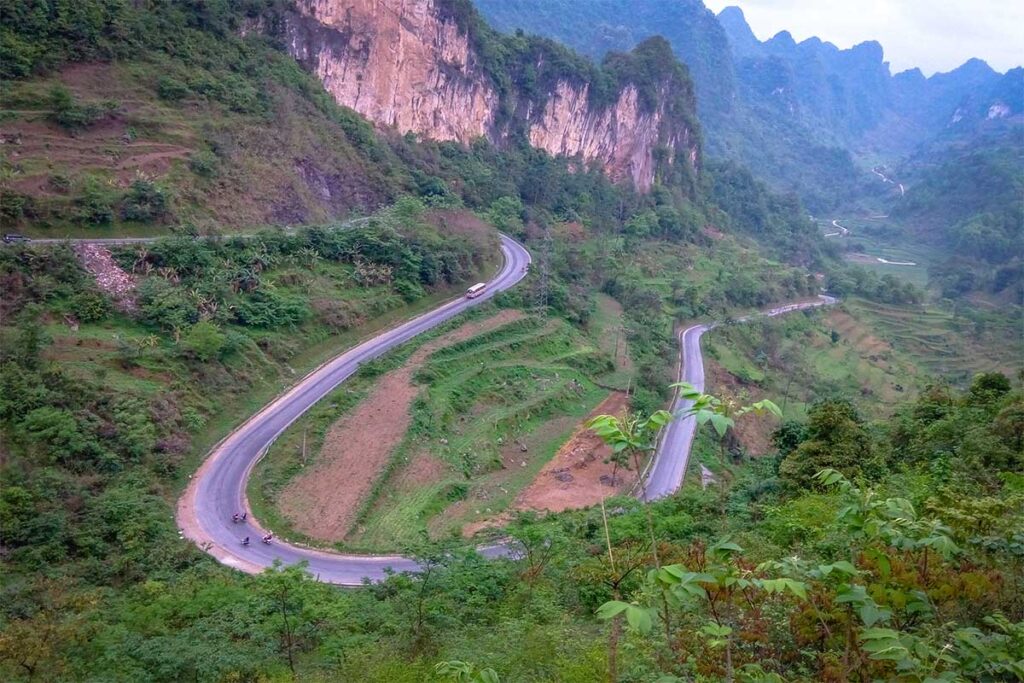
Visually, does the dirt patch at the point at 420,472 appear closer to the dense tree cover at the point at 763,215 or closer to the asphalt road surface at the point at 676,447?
the asphalt road surface at the point at 676,447

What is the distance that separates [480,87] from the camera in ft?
188

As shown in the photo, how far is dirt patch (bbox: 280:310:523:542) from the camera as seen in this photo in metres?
→ 20.4

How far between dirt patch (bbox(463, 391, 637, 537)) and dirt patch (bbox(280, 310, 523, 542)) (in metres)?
3.64

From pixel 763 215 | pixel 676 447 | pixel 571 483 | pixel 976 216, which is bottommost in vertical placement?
pixel 571 483

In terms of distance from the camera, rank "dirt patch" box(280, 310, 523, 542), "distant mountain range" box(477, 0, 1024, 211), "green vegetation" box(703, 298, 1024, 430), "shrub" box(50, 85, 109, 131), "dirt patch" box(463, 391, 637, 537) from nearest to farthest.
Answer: "dirt patch" box(280, 310, 523, 542)
"dirt patch" box(463, 391, 637, 537)
"shrub" box(50, 85, 109, 131)
"green vegetation" box(703, 298, 1024, 430)
"distant mountain range" box(477, 0, 1024, 211)

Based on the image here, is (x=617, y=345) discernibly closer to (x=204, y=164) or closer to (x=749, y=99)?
(x=204, y=164)

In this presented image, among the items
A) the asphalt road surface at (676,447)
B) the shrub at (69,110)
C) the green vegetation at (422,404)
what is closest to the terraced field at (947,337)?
the green vegetation at (422,404)

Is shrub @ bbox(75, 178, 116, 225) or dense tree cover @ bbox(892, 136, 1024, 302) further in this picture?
dense tree cover @ bbox(892, 136, 1024, 302)

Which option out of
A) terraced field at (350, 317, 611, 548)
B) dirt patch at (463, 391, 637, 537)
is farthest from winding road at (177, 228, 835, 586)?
dirt patch at (463, 391, 637, 537)

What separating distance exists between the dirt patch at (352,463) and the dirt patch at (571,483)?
3642 mm

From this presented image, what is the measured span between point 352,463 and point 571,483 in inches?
342

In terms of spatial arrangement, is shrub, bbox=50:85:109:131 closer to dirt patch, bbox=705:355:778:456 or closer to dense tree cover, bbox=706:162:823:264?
dirt patch, bbox=705:355:778:456

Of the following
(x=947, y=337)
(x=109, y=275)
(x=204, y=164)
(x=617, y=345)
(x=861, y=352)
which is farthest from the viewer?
(x=947, y=337)

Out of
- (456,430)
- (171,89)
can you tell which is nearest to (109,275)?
(171,89)
